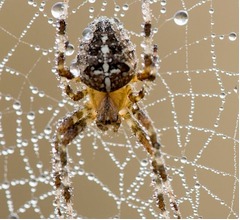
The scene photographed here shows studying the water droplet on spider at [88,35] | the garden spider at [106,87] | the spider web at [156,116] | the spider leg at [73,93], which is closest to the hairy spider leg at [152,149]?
the garden spider at [106,87]

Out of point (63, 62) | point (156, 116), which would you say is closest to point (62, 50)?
point (63, 62)

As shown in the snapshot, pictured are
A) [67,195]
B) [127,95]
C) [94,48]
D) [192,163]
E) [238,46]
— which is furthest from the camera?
[238,46]

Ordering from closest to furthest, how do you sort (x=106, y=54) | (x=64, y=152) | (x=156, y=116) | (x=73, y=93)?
1. (x=106, y=54)
2. (x=73, y=93)
3. (x=64, y=152)
4. (x=156, y=116)

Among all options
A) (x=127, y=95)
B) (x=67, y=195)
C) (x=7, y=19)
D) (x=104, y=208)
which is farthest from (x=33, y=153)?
(x=127, y=95)

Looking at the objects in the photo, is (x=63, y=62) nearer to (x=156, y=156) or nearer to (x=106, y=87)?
(x=106, y=87)

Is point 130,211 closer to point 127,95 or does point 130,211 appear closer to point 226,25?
point 226,25

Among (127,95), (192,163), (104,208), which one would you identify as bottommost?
(104,208)
